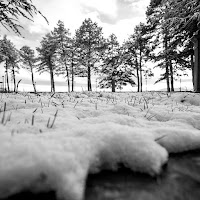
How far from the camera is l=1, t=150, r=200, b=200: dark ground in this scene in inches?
36.3

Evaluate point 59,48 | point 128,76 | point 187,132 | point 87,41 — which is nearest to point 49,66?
point 59,48

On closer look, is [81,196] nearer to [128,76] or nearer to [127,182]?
[127,182]

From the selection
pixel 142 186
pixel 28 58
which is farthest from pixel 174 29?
pixel 28 58

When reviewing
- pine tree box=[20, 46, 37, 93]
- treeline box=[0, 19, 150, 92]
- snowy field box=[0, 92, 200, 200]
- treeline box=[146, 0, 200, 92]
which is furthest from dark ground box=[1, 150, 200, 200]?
pine tree box=[20, 46, 37, 93]

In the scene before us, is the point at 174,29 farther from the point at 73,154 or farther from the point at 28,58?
the point at 28,58

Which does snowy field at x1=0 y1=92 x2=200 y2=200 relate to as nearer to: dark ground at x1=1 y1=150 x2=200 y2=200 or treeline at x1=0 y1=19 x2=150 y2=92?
dark ground at x1=1 y1=150 x2=200 y2=200

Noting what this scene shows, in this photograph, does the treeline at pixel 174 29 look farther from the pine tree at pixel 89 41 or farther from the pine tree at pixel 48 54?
the pine tree at pixel 48 54

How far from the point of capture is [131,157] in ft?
4.11

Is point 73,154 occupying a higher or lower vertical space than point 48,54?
lower

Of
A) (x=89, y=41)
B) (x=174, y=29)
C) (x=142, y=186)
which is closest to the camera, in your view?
(x=142, y=186)

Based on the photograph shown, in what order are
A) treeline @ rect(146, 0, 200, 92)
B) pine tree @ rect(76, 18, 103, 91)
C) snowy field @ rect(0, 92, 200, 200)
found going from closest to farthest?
snowy field @ rect(0, 92, 200, 200)
treeline @ rect(146, 0, 200, 92)
pine tree @ rect(76, 18, 103, 91)

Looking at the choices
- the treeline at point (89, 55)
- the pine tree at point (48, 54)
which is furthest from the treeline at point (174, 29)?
the pine tree at point (48, 54)

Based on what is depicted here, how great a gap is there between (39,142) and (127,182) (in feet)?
2.34

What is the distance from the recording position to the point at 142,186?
103 cm
